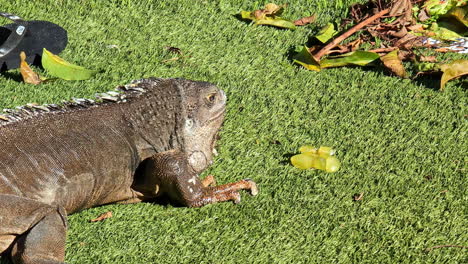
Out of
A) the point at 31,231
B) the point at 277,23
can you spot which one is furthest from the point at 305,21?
the point at 31,231

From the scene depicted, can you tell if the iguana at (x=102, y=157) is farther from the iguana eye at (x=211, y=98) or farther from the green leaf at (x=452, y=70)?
the green leaf at (x=452, y=70)

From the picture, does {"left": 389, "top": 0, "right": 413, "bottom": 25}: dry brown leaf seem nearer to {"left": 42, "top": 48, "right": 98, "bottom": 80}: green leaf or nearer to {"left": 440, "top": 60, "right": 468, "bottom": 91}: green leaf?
{"left": 440, "top": 60, "right": 468, "bottom": 91}: green leaf

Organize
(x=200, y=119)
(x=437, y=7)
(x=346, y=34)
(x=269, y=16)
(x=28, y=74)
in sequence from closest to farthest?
1. (x=200, y=119)
2. (x=28, y=74)
3. (x=346, y=34)
4. (x=269, y=16)
5. (x=437, y=7)

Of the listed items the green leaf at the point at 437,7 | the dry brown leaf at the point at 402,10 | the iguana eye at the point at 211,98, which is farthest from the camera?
the green leaf at the point at 437,7

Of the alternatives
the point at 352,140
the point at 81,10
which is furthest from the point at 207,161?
the point at 81,10

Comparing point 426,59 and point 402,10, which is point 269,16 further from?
point 426,59

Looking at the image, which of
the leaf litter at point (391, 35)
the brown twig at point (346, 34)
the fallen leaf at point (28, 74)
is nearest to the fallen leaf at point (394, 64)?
the leaf litter at point (391, 35)
